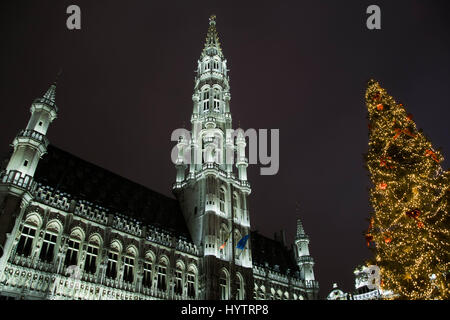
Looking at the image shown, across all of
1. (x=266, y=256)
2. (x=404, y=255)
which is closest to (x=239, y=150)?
(x=266, y=256)

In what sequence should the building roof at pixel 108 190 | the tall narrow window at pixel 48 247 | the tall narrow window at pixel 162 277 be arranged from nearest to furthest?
the tall narrow window at pixel 48 247 → the building roof at pixel 108 190 → the tall narrow window at pixel 162 277

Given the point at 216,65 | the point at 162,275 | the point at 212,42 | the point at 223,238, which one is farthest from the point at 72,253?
the point at 212,42

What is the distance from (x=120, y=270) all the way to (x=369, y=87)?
27.3m

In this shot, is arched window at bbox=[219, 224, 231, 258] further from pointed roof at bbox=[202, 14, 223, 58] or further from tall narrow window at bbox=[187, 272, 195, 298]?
pointed roof at bbox=[202, 14, 223, 58]

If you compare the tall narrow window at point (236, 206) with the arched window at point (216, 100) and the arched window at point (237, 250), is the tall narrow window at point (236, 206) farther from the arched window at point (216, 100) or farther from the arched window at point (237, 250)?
the arched window at point (216, 100)

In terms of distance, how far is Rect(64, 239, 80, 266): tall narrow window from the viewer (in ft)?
93.8

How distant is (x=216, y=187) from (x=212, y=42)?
1368 inches

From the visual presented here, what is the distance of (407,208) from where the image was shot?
1853cm

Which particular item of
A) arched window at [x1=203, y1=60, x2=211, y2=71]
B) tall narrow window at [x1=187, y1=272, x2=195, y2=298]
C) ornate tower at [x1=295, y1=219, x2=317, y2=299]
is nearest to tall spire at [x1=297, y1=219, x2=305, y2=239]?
ornate tower at [x1=295, y1=219, x2=317, y2=299]

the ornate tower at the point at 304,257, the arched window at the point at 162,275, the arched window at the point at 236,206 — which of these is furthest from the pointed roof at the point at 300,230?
the arched window at the point at 162,275

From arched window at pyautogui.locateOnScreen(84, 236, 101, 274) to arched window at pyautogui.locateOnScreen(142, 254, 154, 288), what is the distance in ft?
18.0

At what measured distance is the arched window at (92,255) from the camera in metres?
29.7

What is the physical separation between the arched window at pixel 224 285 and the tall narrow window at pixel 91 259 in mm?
14802
